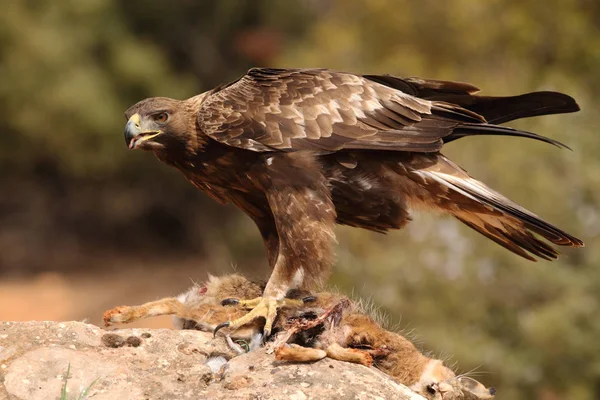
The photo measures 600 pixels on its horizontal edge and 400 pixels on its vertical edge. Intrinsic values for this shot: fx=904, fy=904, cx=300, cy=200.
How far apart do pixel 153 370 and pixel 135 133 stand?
1.49m

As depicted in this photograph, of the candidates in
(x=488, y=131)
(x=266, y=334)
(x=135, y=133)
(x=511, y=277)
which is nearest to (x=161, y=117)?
(x=135, y=133)

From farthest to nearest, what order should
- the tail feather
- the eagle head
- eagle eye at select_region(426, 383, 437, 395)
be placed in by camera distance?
1. the tail feather
2. the eagle head
3. eagle eye at select_region(426, 383, 437, 395)

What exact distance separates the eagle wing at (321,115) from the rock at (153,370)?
1214mm

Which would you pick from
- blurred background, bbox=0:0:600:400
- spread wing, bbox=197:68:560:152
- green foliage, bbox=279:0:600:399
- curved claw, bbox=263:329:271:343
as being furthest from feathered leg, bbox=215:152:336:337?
blurred background, bbox=0:0:600:400

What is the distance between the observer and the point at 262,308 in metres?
4.46

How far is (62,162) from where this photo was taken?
1909cm

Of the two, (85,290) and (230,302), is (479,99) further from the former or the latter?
(85,290)

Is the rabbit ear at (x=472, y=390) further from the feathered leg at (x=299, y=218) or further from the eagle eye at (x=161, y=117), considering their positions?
the eagle eye at (x=161, y=117)

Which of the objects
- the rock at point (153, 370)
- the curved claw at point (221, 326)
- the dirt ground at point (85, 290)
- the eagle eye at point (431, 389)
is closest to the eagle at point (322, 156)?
the curved claw at point (221, 326)

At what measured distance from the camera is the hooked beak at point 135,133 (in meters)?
4.90

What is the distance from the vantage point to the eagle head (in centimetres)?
496

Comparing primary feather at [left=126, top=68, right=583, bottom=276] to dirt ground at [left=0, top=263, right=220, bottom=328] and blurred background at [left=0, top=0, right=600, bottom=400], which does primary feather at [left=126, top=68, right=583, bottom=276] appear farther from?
dirt ground at [left=0, top=263, right=220, bottom=328]

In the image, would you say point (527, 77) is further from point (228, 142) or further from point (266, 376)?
point (266, 376)

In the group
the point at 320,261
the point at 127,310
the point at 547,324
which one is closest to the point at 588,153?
the point at 547,324
